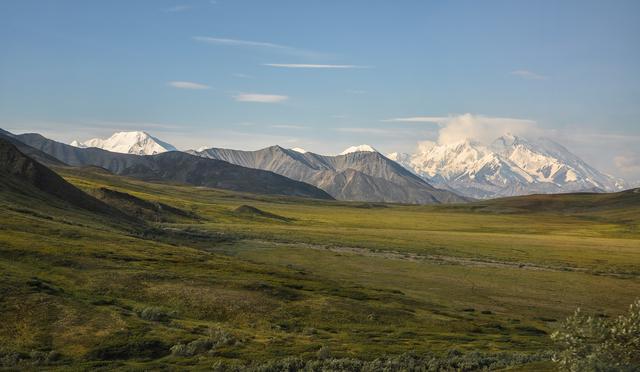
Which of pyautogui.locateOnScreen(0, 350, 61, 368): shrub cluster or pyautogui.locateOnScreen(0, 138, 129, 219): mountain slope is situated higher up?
pyautogui.locateOnScreen(0, 138, 129, 219): mountain slope

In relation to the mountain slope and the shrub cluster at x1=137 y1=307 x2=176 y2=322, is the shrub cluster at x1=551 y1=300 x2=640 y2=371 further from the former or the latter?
the mountain slope

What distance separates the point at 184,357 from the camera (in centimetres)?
3281

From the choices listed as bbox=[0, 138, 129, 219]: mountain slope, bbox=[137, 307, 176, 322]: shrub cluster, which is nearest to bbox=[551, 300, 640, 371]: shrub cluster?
bbox=[137, 307, 176, 322]: shrub cluster

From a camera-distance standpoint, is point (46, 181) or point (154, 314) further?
point (46, 181)

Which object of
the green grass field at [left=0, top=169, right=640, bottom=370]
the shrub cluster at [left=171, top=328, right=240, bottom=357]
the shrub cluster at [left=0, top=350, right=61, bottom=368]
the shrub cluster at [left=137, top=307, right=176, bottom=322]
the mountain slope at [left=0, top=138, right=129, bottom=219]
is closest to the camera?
the shrub cluster at [left=0, top=350, right=61, bottom=368]

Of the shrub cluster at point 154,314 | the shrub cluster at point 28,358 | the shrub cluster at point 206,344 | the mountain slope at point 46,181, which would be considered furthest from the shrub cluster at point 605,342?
the mountain slope at point 46,181

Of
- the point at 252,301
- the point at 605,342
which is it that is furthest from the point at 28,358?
the point at 605,342

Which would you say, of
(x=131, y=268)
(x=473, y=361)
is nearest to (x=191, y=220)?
(x=131, y=268)

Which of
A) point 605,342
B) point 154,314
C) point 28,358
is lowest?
point 28,358

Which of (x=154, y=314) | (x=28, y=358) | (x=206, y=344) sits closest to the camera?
(x=28, y=358)

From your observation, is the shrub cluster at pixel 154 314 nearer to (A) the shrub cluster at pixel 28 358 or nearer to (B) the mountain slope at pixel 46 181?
(A) the shrub cluster at pixel 28 358

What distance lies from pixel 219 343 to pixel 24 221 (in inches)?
2190

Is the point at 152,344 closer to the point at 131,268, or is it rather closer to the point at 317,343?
the point at 317,343

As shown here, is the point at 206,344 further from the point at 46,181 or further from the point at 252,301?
the point at 46,181
